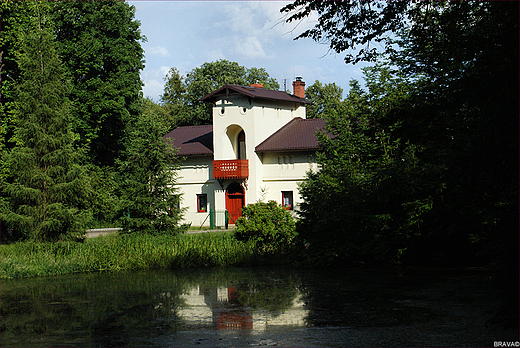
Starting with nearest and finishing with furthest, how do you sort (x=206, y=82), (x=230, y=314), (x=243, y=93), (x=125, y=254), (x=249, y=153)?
1. (x=230, y=314)
2. (x=125, y=254)
3. (x=243, y=93)
4. (x=249, y=153)
5. (x=206, y=82)

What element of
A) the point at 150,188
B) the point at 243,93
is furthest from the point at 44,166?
the point at 243,93

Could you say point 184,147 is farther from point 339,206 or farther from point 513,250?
point 513,250

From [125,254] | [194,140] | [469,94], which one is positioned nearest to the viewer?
[469,94]

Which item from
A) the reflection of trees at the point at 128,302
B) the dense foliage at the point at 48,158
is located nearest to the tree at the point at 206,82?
the dense foliage at the point at 48,158

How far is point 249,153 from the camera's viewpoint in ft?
126

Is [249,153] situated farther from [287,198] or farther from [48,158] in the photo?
[48,158]

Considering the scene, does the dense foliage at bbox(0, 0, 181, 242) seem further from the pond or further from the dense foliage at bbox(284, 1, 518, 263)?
the dense foliage at bbox(284, 1, 518, 263)

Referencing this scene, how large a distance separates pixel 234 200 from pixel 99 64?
13.3 m

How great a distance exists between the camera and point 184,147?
41.8 metres

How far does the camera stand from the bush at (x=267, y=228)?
22.7 m

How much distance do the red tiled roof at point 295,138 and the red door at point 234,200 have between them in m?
3.37

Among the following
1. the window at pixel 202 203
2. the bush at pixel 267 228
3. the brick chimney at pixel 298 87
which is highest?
the brick chimney at pixel 298 87

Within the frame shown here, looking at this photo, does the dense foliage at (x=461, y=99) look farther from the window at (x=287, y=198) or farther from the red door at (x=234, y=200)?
the red door at (x=234, y=200)

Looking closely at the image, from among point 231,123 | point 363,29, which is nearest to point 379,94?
point 363,29
